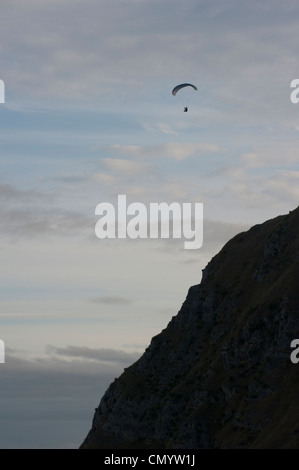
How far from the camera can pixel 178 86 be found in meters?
190
